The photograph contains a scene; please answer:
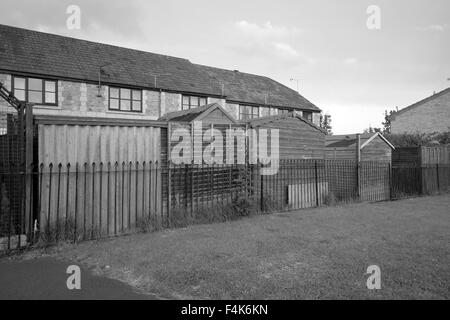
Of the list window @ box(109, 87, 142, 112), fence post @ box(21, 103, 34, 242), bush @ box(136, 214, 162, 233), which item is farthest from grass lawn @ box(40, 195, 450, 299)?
window @ box(109, 87, 142, 112)

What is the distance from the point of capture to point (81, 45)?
2306 cm

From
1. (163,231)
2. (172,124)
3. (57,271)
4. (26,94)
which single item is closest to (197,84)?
(26,94)

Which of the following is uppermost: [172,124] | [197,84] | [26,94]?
[197,84]

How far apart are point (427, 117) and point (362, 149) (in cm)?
2319

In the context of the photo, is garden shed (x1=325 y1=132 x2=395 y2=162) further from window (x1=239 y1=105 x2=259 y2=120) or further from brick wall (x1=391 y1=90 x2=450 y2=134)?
brick wall (x1=391 y1=90 x2=450 y2=134)

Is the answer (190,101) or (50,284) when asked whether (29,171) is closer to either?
(50,284)

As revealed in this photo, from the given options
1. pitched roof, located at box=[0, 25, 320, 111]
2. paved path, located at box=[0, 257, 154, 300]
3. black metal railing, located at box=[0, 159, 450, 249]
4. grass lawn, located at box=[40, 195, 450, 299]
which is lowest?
paved path, located at box=[0, 257, 154, 300]

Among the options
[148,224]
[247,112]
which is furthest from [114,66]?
[148,224]

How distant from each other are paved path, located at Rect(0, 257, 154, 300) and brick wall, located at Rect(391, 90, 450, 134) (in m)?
36.5

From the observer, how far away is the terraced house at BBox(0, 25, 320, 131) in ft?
61.7

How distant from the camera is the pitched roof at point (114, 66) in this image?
1931 centimetres
